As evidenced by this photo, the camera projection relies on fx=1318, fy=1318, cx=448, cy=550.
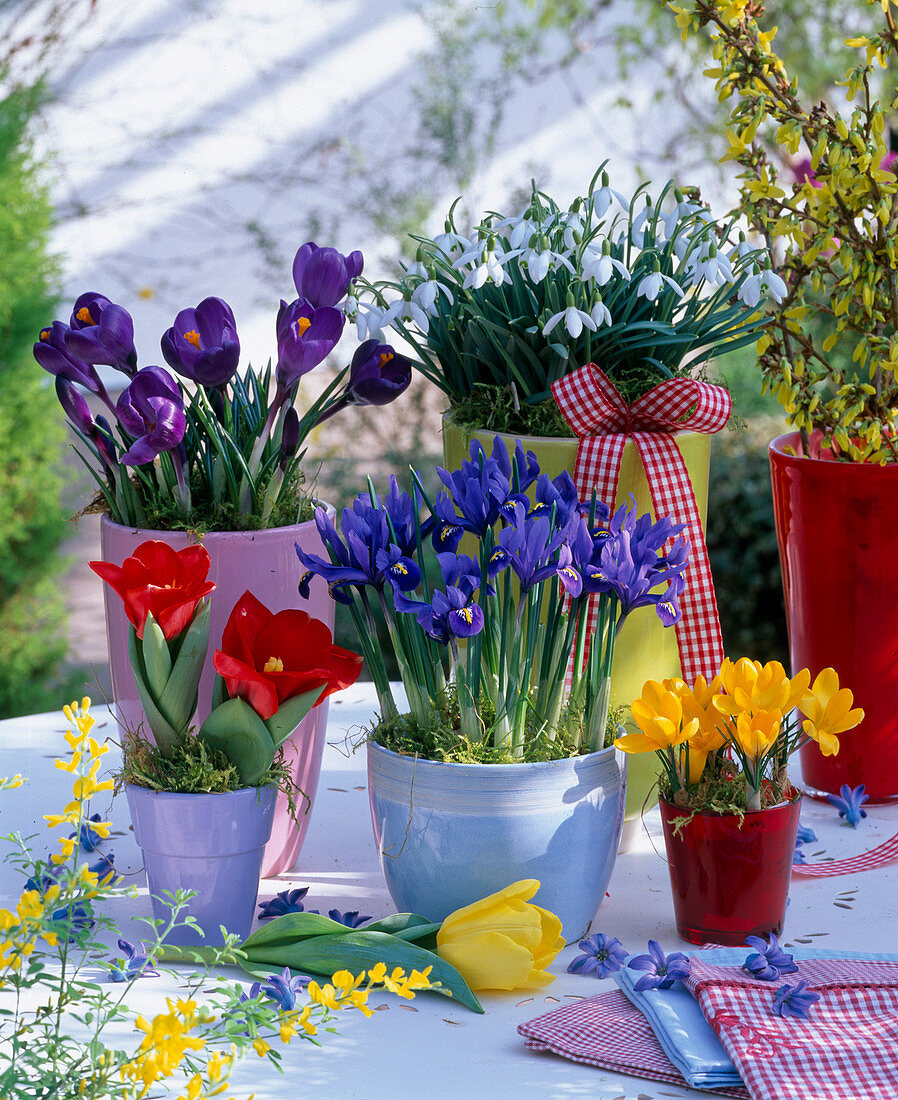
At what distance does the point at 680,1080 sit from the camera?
0.69 m

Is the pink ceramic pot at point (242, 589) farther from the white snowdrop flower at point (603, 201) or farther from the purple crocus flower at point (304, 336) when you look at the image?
the white snowdrop flower at point (603, 201)

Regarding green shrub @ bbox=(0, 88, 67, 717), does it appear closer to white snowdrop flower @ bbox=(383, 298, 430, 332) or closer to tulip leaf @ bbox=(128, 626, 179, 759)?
white snowdrop flower @ bbox=(383, 298, 430, 332)

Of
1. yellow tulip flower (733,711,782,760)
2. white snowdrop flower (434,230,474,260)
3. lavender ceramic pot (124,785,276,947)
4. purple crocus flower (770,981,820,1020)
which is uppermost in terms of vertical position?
white snowdrop flower (434,230,474,260)

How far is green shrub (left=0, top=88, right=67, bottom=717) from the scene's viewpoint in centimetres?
254

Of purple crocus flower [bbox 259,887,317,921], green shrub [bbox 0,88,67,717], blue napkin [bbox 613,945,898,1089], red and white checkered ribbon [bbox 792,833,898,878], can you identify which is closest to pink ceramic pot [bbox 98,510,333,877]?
purple crocus flower [bbox 259,887,317,921]

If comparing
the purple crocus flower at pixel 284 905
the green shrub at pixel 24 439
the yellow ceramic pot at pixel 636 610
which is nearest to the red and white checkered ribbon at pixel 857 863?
the yellow ceramic pot at pixel 636 610


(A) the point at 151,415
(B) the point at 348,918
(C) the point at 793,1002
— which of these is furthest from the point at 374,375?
(C) the point at 793,1002

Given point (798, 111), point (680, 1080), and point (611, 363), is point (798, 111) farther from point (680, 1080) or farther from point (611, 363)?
point (680, 1080)

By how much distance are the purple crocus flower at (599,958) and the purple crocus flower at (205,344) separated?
16.9 inches

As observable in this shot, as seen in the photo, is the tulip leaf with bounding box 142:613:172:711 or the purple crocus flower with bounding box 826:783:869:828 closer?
the tulip leaf with bounding box 142:613:172:711

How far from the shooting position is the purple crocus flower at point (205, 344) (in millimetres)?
835

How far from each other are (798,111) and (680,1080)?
71 centimetres

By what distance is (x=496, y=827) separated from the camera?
80 centimetres

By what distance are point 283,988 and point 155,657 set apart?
8.2 inches
